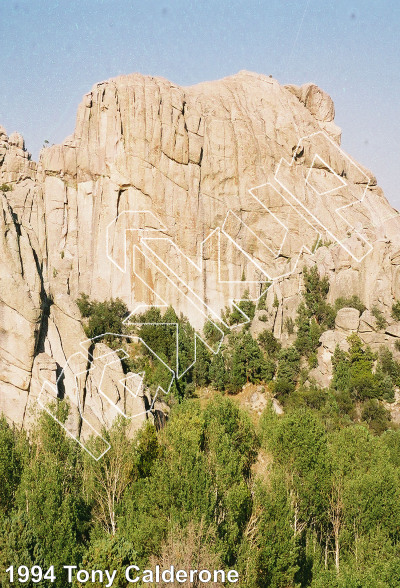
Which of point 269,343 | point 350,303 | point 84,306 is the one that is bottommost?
point 269,343

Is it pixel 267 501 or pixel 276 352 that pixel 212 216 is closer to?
pixel 276 352

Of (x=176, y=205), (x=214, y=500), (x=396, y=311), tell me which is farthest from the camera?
(x=176, y=205)

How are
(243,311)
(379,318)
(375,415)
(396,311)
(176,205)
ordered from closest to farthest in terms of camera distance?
(375,415)
(379,318)
(396,311)
(243,311)
(176,205)

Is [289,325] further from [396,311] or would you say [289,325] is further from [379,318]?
[396,311]

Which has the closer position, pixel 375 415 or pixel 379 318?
pixel 375 415

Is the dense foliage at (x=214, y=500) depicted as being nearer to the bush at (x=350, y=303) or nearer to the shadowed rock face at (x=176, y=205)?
the bush at (x=350, y=303)

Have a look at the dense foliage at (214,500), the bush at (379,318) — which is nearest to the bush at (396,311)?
the bush at (379,318)

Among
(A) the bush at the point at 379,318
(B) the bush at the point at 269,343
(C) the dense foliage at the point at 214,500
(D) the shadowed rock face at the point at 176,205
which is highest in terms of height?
(D) the shadowed rock face at the point at 176,205

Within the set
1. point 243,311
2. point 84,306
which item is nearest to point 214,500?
point 84,306

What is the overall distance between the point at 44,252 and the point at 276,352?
65.7ft

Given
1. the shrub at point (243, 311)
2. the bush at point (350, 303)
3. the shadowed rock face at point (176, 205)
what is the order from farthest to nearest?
1. the shadowed rock face at point (176, 205)
2. the shrub at point (243, 311)
3. the bush at point (350, 303)

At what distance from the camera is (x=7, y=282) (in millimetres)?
27156

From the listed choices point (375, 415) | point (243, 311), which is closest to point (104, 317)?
point (243, 311)

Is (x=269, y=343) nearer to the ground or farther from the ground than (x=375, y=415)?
farther from the ground
